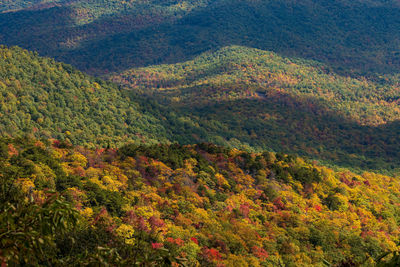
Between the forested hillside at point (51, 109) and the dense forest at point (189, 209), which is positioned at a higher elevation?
the dense forest at point (189, 209)

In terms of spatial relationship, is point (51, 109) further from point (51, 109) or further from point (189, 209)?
point (189, 209)

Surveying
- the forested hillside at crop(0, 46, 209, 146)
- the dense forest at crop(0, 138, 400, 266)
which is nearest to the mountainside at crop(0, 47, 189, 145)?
the forested hillside at crop(0, 46, 209, 146)

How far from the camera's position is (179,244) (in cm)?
4175

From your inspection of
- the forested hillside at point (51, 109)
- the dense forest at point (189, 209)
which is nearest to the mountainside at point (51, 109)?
the forested hillside at point (51, 109)

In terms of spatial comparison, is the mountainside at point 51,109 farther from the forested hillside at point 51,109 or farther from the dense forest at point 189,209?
the dense forest at point 189,209

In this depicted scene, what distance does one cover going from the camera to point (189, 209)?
177ft

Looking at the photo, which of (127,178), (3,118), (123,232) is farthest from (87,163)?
(3,118)

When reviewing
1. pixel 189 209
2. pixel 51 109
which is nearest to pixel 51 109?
pixel 51 109

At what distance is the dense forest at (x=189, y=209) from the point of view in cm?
1327

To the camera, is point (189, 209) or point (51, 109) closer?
point (189, 209)

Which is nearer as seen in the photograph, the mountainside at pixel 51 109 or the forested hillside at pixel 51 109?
the forested hillside at pixel 51 109

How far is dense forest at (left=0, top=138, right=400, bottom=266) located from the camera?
43.5ft

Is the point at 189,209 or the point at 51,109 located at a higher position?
the point at 189,209

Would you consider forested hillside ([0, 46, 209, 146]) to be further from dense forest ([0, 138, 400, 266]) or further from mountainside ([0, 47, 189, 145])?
dense forest ([0, 138, 400, 266])
